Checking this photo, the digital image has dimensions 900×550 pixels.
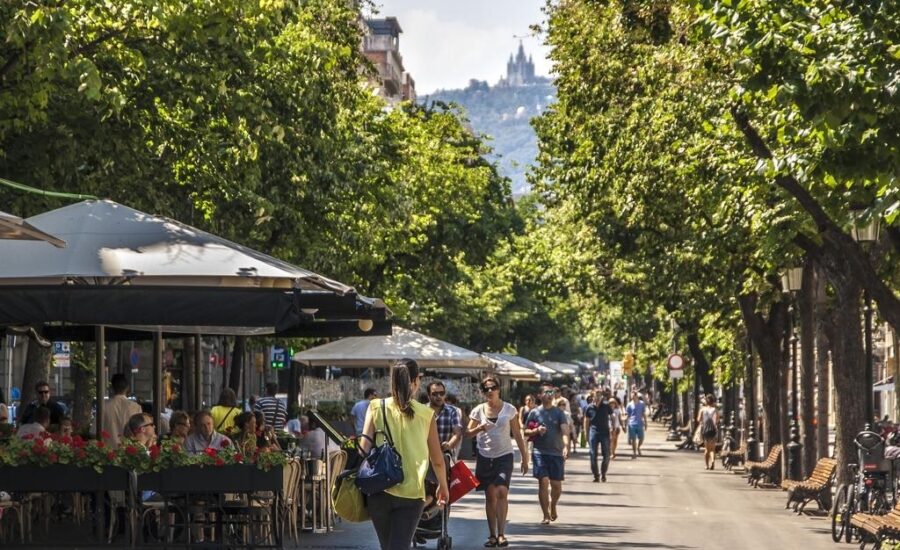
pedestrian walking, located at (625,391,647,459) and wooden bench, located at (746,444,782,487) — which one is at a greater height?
pedestrian walking, located at (625,391,647,459)

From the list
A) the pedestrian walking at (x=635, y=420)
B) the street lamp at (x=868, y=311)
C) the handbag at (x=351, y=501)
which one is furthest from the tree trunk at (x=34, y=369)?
the pedestrian walking at (x=635, y=420)

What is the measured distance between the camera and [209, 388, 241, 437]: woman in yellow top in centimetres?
2095

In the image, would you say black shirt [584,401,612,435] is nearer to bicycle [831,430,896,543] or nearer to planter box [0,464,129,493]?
bicycle [831,430,896,543]

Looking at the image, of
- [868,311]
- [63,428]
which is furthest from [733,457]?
[63,428]

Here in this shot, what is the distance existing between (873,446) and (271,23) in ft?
29.8

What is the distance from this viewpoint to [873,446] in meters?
22.6

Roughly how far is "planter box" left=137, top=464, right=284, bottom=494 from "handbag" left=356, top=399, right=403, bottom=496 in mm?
4692

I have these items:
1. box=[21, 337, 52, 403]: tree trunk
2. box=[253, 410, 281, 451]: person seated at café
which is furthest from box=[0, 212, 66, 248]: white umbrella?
box=[21, 337, 52, 403]: tree trunk

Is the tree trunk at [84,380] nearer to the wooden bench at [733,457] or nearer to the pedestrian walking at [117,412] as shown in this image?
the wooden bench at [733,457]

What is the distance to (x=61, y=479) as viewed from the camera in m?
16.3

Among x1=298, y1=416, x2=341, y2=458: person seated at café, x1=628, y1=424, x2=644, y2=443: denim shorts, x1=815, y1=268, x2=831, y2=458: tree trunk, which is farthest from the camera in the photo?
Result: x1=628, y1=424, x2=644, y2=443: denim shorts

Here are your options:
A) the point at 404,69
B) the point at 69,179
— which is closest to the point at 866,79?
the point at 69,179

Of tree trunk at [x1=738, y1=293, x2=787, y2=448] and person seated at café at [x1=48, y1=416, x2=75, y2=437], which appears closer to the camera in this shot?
person seated at café at [x1=48, y1=416, x2=75, y2=437]

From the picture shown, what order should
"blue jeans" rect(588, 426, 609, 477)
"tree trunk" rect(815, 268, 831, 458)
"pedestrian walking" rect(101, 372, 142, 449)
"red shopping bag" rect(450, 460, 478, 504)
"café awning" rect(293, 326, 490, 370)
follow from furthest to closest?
"blue jeans" rect(588, 426, 609, 477), "café awning" rect(293, 326, 490, 370), "tree trunk" rect(815, 268, 831, 458), "pedestrian walking" rect(101, 372, 142, 449), "red shopping bag" rect(450, 460, 478, 504)
